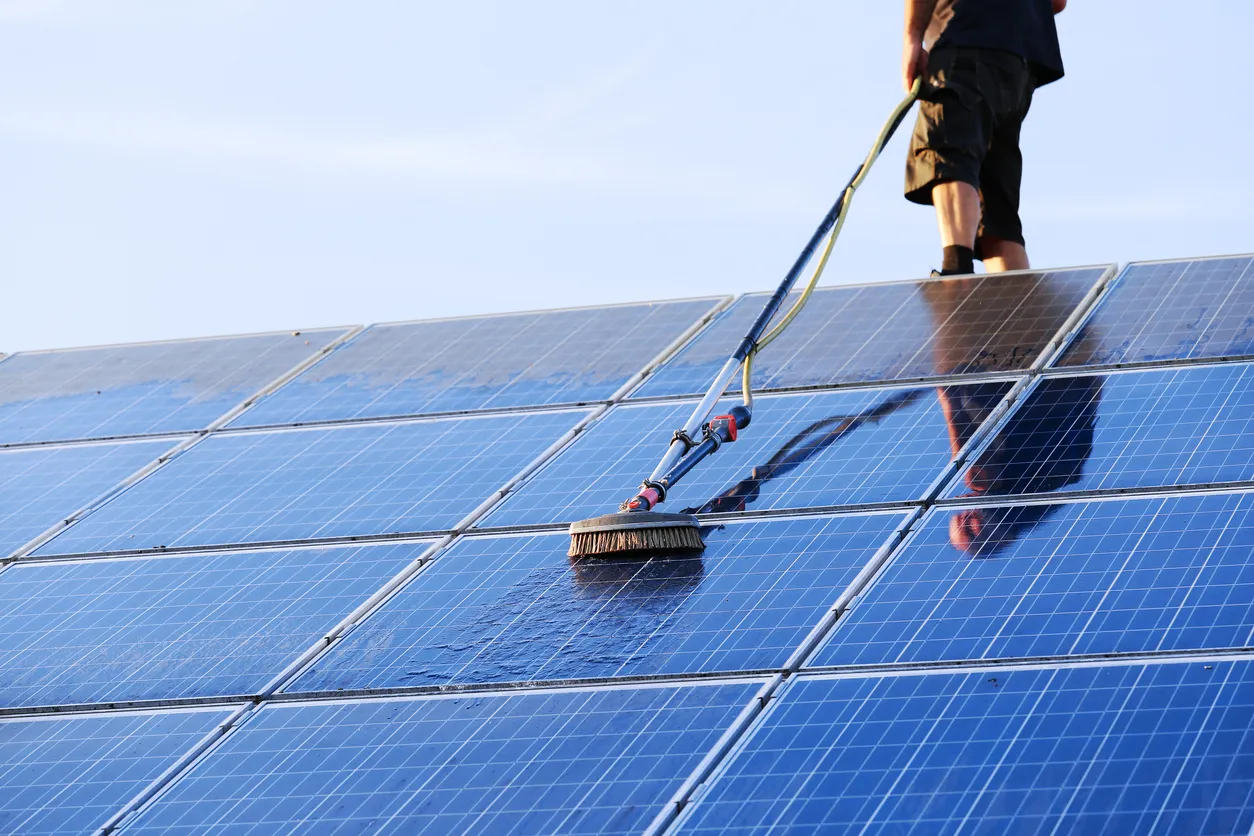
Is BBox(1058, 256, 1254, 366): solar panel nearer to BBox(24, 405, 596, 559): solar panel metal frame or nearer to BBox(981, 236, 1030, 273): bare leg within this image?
BBox(981, 236, 1030, 273): bare leg

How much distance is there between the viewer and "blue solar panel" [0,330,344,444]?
10.0 metres

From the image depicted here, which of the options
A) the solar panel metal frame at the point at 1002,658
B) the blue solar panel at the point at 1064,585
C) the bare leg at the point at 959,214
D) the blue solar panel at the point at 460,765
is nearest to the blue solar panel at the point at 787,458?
the solar panel metal frame at the point at 1002,658

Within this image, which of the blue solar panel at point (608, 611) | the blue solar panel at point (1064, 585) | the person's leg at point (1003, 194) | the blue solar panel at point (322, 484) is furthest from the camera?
the person's leg at point (1003, 194)

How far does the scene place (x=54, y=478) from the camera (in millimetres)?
9242

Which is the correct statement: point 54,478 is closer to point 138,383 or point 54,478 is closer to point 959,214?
point 138,383

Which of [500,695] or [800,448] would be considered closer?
[500,695]

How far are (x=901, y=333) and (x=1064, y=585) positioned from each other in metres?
3.02

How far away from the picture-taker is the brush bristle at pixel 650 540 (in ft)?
23.1

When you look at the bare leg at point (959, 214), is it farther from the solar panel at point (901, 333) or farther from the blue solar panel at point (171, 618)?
the blue solar panel at point (171, 618)

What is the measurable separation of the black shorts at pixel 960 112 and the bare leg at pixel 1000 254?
0.45m

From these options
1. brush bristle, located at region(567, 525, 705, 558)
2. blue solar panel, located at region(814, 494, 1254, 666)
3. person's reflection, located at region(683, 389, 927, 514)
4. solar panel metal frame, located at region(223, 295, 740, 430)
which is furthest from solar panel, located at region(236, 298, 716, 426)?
blue solar panel, located at region(814, 494, 1254, 666)

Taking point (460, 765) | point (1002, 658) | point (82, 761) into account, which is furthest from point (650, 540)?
point (82, 761)

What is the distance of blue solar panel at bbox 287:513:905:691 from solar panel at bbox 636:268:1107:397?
168cm

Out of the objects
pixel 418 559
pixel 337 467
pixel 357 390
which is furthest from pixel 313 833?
pixel 357 390
